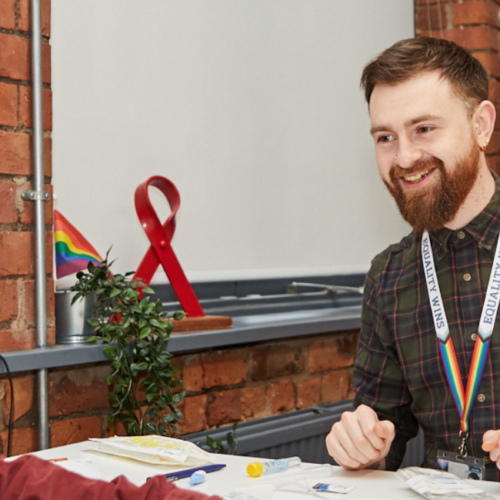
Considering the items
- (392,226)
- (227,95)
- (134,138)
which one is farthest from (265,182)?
(392,226)

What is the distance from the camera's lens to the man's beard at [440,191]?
1502mm

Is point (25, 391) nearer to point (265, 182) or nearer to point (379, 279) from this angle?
point (379, 279)

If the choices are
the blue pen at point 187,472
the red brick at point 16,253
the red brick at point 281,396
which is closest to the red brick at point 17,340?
the red brick at point 16,253

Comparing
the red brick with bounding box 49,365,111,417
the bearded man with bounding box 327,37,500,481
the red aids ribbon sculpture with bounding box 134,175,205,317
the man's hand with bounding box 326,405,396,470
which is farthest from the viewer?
the red aids ribbon sculpture with bounding box 134,175,205,317

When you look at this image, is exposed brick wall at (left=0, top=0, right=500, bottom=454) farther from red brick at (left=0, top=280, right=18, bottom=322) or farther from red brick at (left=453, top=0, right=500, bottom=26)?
red brick at (left=453, top=0, right=500, bottom=26)

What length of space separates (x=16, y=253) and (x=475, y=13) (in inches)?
87.3

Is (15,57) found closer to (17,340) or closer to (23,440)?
(17,340)

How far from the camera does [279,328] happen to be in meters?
2.13

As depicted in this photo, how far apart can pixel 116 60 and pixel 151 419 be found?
3.06 ft

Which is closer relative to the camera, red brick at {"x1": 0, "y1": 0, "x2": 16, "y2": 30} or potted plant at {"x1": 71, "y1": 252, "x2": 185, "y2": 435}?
red brick at {"x1": 0, "y1": 0, "x2": 16, "y2": 30}

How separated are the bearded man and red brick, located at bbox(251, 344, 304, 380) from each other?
573 mm

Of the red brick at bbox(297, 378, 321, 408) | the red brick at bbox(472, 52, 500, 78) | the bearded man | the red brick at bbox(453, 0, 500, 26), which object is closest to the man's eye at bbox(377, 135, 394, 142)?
the bearded man

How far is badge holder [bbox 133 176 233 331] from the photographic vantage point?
1947 millimetres

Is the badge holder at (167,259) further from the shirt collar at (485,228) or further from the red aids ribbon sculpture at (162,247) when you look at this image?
the shirt collar at (485,228)
